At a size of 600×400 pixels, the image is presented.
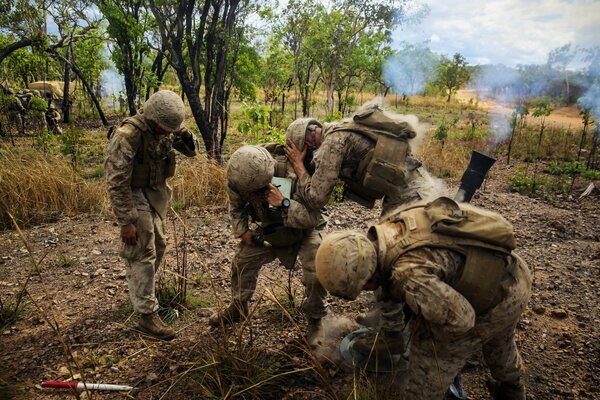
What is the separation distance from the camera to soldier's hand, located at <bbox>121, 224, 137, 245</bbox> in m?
2.80

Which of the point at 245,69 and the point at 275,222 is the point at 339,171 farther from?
the point at 245,69

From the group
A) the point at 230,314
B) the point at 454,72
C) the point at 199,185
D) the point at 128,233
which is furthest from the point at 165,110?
the point at 454,72

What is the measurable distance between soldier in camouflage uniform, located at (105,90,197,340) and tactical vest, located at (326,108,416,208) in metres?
1.31

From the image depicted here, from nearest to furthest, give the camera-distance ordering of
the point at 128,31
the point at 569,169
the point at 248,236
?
the point at 248,236 < the point at 569,169 < the point at 128,31

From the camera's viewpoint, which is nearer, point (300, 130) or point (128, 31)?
point (300, 130)

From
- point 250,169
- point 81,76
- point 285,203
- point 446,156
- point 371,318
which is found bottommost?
point 371,318

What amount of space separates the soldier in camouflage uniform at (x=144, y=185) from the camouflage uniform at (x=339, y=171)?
110 centimetres

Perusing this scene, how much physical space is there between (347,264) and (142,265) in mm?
1858

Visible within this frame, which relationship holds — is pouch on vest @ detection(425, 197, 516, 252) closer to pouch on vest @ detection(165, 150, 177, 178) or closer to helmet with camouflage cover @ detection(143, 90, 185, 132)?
helmet with camouflage cover @ detection(143, 90, 185, 132)

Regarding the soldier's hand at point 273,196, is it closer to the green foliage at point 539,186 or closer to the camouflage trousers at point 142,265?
the camouflage trousers at point 142,265

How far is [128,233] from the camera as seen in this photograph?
9.21ft

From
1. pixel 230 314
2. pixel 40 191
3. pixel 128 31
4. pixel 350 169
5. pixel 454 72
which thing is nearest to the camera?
pixel 350 169

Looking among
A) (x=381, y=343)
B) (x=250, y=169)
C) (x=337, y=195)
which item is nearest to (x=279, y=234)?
(x=250, y=169)

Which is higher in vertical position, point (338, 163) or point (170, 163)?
point (338, 163)
